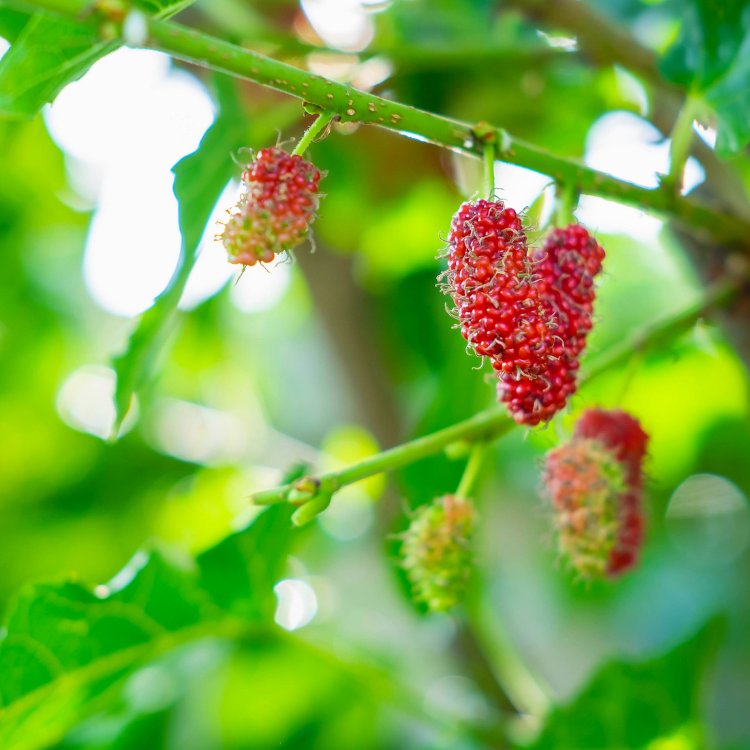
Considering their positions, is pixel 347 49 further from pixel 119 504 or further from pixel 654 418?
pixel 119 504

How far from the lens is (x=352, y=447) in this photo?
1.73 metres

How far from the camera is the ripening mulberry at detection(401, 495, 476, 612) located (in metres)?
0.58

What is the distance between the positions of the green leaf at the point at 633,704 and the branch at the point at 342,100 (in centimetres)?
56

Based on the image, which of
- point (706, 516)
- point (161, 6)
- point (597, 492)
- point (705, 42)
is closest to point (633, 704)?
point (597, 492)

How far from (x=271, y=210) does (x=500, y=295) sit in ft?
0.46

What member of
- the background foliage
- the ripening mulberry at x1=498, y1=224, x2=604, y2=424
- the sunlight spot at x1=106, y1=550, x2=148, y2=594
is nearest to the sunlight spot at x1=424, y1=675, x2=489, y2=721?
the background foliage

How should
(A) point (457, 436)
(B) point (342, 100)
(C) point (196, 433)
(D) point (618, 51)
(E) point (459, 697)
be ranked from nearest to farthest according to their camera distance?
(B) point (342, 100) < (A) point (457, 436) < (D) point (618, 51) < (E) point (459, 697) < (C) point (196, 433)

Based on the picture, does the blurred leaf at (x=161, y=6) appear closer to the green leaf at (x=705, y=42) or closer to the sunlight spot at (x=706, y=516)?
the green leaf at (x=705, y=42)

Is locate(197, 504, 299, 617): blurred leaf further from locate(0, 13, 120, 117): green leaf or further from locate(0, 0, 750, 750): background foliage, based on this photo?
locate(0, 13, 120, 117): green leaf

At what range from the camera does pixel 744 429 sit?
1.24 m

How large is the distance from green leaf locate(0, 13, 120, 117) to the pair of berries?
23cm

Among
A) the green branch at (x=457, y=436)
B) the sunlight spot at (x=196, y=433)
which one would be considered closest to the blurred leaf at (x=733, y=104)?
the green branch at (x=457, y=436)

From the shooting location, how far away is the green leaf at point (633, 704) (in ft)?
2.73

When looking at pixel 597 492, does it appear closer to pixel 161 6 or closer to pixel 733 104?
pixel 733 104
